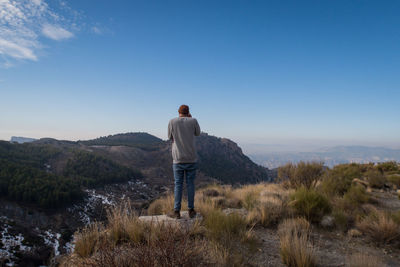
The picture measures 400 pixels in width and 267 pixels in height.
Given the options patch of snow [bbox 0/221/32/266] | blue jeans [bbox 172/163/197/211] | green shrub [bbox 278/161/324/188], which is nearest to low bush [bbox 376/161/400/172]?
green shrub [bbox 278/161/324/188]

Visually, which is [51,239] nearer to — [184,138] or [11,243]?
[11,243]

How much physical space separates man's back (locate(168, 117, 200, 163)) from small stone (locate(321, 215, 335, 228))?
3283 mm

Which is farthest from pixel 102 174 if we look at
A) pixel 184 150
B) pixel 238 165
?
pixel 184 150

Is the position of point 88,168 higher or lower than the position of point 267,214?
lower

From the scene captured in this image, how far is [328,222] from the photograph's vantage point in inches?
182

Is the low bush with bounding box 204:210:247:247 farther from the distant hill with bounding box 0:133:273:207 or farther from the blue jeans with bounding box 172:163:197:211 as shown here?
the distant hill with bounding box 0:133:273:207

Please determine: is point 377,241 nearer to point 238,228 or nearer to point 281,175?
point 238,228

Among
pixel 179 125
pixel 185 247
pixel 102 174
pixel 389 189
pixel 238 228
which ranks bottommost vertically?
pixel 102 174

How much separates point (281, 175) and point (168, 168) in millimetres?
58216

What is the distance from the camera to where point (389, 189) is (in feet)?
32.7

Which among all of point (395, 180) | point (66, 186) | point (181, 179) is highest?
point (181, 179)

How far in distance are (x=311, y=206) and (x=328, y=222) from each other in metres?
0.48

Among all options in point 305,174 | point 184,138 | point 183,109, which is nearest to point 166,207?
point 184,138

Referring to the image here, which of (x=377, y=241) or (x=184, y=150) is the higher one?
(x=184, y=150)
